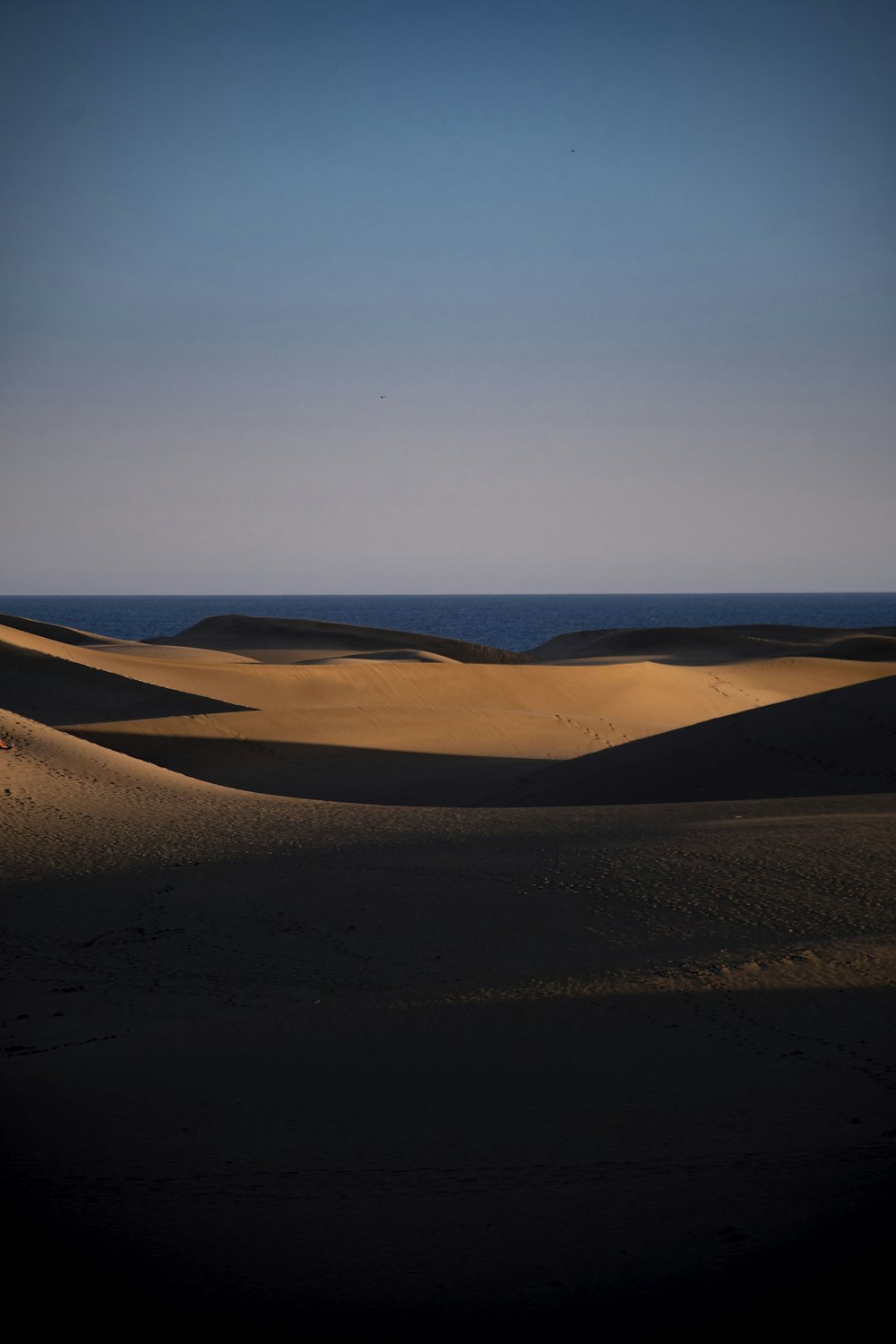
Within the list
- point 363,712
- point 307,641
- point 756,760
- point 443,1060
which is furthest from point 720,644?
point 443,1060

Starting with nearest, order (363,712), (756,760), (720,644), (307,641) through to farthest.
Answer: (756,760), (363,712), (720,644), (307,641)

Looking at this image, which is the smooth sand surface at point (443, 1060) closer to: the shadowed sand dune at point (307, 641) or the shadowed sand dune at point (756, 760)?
the shadowed sand dune at point (756, 760)

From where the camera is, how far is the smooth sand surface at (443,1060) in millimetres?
2469

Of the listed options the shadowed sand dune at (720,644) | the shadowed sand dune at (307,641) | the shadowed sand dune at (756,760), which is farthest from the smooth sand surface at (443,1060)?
the shadowed sand dune at (720,644)

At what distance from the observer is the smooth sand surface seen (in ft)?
8.10

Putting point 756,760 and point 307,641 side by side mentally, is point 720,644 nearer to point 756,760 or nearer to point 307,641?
point 307,641

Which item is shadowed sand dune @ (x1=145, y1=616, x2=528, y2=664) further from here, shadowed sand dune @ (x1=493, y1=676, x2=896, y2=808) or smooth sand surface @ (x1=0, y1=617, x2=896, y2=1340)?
smooth sand surface @ (x1=0, y1=617, x2=896, y2=1340)

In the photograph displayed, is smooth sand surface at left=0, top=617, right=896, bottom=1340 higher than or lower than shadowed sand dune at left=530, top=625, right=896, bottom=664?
lower

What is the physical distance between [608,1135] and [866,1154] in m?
0.68

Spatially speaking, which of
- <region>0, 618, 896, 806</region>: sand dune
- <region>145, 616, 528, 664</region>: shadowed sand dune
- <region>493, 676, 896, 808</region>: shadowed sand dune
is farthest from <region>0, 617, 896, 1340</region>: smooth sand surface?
<region>145, 616, 528, 664</region>: shadowed sand dune

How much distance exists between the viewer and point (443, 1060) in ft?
11.9

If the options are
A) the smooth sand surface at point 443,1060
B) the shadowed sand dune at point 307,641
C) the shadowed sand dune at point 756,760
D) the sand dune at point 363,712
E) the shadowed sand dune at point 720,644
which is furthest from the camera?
the shadowed sand dune at point 720,644

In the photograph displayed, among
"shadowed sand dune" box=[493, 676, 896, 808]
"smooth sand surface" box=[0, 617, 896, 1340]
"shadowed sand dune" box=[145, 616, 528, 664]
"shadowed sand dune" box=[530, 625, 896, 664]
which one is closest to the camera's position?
"smooth sand surface" box=[0, 617, 896, 1340]

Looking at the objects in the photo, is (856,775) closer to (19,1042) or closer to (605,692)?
(19,1042)
